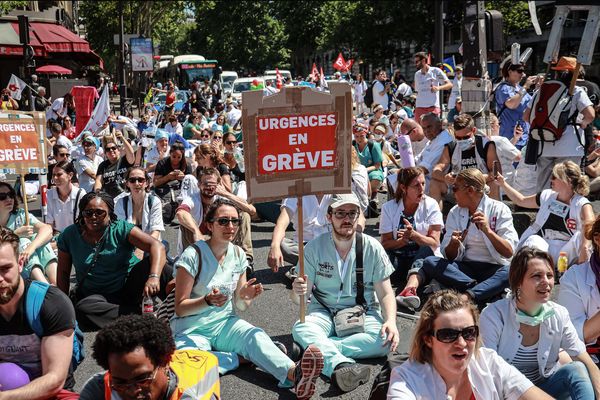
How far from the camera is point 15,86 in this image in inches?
744

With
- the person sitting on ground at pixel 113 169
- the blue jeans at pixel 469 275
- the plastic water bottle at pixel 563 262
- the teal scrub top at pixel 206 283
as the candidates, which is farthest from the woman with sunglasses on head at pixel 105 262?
the plastic water bottle at pixel 563 262

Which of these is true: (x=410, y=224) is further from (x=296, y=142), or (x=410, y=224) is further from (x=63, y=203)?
(x=63, y=203)

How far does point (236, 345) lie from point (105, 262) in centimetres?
166

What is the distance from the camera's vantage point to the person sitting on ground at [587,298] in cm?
443

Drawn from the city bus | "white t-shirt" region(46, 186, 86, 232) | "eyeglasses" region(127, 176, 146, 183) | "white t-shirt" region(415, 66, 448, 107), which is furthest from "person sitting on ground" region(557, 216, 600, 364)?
the city bus

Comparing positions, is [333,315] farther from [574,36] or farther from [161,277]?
[574,36]

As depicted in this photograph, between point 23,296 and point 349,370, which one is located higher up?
point 23,296

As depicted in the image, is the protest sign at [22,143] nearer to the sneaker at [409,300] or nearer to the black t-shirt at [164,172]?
the black t-shirt at [164,172]

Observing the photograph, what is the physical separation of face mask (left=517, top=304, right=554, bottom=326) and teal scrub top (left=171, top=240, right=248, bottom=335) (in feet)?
6.76

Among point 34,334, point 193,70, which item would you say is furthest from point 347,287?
point 193,70

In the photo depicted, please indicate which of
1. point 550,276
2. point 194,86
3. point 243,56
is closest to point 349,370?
point 550,276

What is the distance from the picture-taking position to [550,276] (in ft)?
13.2

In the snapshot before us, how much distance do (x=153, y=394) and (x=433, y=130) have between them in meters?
6.57

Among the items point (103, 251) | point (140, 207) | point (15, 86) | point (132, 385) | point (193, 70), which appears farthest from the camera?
point (193, 70)
